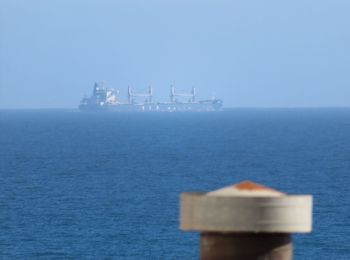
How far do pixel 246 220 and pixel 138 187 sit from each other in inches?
2292

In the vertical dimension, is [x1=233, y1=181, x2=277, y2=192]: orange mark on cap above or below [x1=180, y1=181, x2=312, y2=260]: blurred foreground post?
above

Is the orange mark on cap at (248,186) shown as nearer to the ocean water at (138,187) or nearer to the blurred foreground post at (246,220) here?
the blurred foreground post at (246,220)

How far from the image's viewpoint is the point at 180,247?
129ft

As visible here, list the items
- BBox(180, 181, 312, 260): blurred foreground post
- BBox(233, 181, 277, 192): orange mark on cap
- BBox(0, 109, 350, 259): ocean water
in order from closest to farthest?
BBox(180, 181, 312, 260): blurred foreground post, BBox(233, 181, 277, 192): orange mark on cap, BBox(0, 109, 350, 259): ocean water

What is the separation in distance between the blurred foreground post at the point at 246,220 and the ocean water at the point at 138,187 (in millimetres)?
32732

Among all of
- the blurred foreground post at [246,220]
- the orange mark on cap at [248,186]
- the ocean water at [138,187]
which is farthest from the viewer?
the ocean water at [138,187]

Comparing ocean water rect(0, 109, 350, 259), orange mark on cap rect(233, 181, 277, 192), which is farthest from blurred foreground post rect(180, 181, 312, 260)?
ocean water rect(0, 109, 350, 259)

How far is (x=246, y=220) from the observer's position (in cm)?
406

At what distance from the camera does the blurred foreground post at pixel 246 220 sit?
4.07 m

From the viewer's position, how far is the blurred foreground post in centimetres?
407

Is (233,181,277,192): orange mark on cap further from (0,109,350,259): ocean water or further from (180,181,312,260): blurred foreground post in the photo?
(0,109,350,259): ocean water

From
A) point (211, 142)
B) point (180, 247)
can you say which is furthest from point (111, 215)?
point (211, 142)

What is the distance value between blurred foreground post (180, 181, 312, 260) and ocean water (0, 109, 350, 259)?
32732mm

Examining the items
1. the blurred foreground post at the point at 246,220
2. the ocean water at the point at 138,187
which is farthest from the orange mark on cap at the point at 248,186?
the ocean water at the point at 138,187
